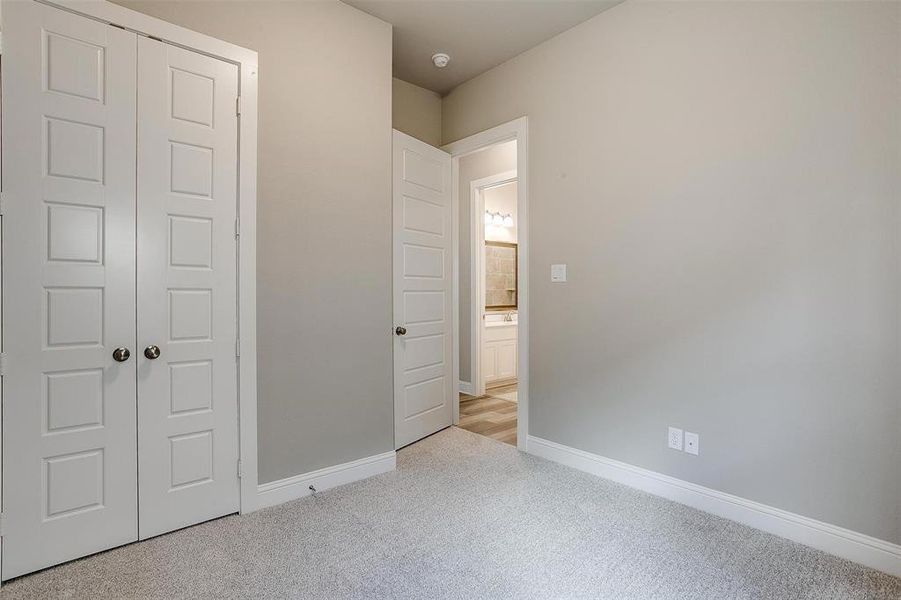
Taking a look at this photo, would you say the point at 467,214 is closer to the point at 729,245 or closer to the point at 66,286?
the point at 729,245

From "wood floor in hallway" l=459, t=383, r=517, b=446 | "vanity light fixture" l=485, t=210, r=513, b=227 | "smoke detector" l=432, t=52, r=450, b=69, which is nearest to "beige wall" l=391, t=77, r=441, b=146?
"smoke detector" l=432, t=52, r=450, b=69

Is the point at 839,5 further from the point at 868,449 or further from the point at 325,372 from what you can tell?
the point at 325,372

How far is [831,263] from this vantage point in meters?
1.99

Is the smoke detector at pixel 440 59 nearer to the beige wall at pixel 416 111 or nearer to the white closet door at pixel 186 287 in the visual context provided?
A: the beige wall at pixel 416 111

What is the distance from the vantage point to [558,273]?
308 cm

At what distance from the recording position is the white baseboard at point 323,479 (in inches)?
96.1

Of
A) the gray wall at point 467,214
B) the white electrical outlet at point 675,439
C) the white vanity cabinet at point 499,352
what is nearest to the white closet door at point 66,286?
the white electrical outlet at point 675,439

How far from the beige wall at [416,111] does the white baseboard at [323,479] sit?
2.60 m

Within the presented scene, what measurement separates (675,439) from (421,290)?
1.99m

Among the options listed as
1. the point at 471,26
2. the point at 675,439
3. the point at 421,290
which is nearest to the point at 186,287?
the point at 421,290

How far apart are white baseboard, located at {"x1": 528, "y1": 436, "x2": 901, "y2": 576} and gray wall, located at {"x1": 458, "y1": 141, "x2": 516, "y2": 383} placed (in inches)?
79.4

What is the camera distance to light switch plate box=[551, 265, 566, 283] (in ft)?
10.0

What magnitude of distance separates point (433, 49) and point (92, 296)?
2.65m

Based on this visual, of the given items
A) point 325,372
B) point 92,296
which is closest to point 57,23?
point 92,296
